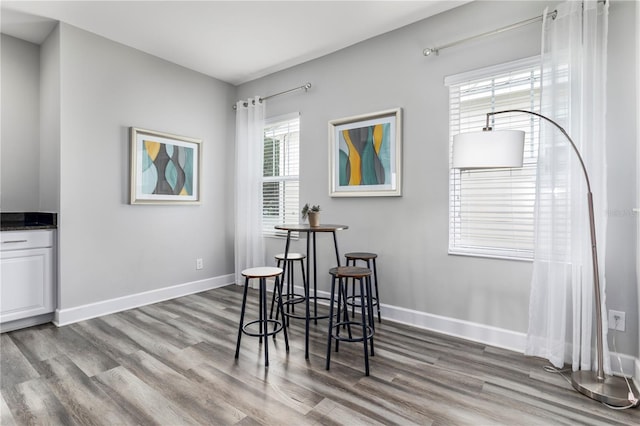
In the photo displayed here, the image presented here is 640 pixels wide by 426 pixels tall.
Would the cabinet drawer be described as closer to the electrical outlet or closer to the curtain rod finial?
the curtain rod finial

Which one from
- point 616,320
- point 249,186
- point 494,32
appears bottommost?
point 616,320

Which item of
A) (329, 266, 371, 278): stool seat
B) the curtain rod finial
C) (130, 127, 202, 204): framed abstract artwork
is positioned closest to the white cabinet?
(130, 127, 202, 204): framed abstract artwork

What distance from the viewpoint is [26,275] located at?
116 inches

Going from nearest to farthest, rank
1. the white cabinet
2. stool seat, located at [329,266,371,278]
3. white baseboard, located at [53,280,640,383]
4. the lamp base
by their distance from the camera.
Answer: the lamp base → stool seat, located at [329,266,371,278] → white baseboard, located at [53,280,640,383] → the white cabinet

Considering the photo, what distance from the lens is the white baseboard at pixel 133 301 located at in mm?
3094

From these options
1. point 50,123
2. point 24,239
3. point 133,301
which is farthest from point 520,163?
point 50,123

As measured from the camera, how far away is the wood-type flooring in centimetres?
174

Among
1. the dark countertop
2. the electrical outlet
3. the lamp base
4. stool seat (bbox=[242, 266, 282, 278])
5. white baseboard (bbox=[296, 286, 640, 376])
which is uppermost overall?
the dark countertop

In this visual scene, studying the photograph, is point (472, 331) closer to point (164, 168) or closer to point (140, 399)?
point (140, 399)

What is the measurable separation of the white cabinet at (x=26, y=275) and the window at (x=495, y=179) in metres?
3.54

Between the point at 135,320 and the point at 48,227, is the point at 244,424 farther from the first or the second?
the point at 48,227

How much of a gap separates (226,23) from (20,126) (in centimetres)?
232

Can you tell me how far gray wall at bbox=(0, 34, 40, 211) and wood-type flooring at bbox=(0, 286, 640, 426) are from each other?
4.52 feet

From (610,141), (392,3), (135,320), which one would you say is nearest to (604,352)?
(610,141)
